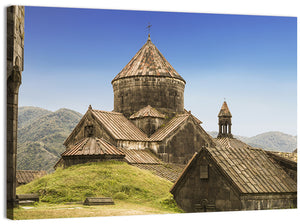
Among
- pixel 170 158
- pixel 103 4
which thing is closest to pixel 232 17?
pixel 103 4

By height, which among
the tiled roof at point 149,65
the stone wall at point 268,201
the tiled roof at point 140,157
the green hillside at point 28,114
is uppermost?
the green hillside at point 28,114

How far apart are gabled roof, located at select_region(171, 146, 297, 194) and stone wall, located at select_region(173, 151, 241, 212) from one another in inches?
8.6

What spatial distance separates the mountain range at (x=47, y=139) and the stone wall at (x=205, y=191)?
131 ft

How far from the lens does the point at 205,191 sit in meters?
15.6

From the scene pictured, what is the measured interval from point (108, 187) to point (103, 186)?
192 millimetres

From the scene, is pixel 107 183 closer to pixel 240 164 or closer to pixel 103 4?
pixel 240 164

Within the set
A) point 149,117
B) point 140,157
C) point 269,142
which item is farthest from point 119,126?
point 269,142

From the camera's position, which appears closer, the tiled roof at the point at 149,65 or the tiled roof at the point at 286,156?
the tiled roof at the point at 286,156

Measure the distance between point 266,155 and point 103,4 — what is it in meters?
7.86

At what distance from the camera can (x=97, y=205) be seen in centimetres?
1579

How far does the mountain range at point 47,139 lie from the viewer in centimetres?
6662

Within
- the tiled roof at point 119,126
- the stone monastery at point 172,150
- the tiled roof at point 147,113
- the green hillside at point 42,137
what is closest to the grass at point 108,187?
the stone monastery at point 172,150

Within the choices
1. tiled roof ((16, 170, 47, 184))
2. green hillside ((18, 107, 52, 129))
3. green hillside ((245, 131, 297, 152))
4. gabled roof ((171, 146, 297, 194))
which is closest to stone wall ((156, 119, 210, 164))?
gabled roof ((171, 146, 297, 194))

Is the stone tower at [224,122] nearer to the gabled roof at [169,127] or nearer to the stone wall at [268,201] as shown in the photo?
the gabled roof at [169,127]
